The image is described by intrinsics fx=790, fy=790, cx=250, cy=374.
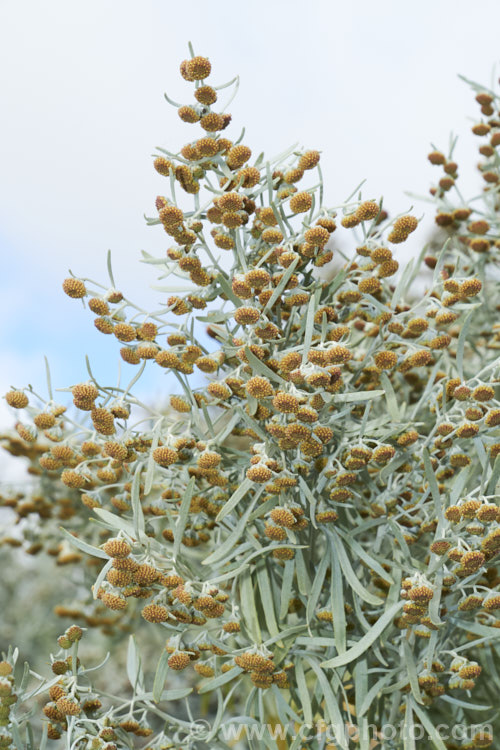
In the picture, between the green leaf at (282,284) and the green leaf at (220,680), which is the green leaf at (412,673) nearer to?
the green leaf at (220,680)

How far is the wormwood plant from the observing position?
2.65 feet

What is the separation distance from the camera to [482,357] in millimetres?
1335

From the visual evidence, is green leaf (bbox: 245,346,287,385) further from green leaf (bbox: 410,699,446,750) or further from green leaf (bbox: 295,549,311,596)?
green leaf (bbox: 410,699,446,750)

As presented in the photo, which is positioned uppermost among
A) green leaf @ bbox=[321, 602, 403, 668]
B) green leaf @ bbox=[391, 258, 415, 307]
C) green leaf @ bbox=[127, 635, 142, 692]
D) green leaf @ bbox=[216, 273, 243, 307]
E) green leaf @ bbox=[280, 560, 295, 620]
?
green leaf @ bbox=[391, 258, 415, 307]

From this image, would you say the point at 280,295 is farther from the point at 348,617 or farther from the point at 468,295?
the point at 348,617

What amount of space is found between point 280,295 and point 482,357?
0.58 metres

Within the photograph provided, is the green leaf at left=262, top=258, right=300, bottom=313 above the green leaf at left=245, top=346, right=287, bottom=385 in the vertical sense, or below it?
above

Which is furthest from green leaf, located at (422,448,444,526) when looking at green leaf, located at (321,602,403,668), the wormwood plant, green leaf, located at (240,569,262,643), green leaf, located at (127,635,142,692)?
green leaf, located at (127,635,142,692)

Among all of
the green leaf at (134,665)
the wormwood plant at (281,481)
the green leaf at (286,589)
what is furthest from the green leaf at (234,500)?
the green leaf at (134,665)

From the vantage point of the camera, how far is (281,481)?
Answer: 2.65 feet

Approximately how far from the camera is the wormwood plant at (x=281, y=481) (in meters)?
0.81

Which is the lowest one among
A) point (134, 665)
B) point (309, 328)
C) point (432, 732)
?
point (432, 732)

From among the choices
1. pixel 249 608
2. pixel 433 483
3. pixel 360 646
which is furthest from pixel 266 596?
pixel 433 483

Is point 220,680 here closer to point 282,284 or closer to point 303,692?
point 303,692
